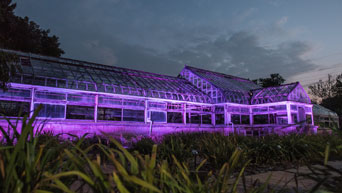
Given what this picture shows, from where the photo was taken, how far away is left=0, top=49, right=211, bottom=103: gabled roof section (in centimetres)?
1481

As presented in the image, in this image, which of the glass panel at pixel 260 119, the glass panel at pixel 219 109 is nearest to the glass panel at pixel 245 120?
the glass panel at pixel 260 119

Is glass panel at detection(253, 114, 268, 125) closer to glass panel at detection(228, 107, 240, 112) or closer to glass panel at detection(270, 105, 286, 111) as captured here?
glass panel at detection(270, 105, 286, 111)

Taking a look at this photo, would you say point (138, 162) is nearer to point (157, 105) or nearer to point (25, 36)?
point (157, 105)

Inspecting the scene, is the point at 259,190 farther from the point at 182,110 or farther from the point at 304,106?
the point at 304,106

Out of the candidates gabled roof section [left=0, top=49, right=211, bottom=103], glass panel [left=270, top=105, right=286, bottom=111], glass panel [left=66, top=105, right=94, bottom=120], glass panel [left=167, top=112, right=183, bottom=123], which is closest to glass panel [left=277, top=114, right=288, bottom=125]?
glass panel [left=270, top=105, right=286, bottom=111]

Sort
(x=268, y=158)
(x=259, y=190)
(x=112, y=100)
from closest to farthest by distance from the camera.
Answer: (x=259, y=190) → (x=268, y=158) → (x=112, y=100)

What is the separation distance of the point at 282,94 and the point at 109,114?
56.9 feet

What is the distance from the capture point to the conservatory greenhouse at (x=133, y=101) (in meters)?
14.0

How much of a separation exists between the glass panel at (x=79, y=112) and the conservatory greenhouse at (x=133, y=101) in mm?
72

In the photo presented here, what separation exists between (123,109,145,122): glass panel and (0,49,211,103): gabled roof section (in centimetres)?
211

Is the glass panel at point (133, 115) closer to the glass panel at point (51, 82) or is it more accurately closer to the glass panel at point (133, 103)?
the glass panel at point (133, 103)

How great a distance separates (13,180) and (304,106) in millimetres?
27637

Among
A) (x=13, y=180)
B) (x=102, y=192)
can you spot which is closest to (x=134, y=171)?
(x=102, y=192)

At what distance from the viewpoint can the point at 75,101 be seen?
1584 cm
